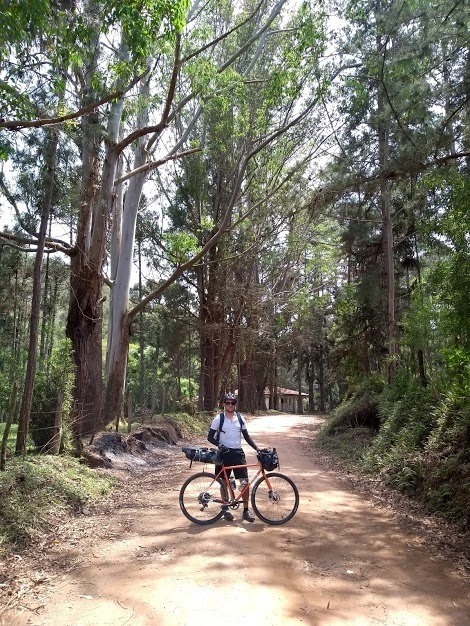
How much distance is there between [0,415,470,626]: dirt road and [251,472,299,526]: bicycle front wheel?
0.16 metres

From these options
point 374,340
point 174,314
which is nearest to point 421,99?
point 374,340

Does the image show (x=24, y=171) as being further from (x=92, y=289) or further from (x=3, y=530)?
(x=3, y=530)

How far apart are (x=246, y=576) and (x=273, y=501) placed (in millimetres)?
1919

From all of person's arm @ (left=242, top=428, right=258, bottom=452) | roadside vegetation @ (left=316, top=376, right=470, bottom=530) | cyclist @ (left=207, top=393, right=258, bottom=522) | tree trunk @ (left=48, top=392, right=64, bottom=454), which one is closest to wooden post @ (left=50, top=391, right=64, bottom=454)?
tree trunk @ (left=48, top=392, right=64, bottom=454)

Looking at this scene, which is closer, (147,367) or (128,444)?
(128,444)

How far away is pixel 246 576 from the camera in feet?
14.9

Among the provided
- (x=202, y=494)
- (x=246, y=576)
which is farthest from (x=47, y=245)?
(x=246, y=576)

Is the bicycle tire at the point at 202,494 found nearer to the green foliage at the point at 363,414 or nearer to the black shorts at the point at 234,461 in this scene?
the black shorts at the point at 234,461

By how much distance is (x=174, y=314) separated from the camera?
85.0 ft

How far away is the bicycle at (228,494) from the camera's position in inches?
251

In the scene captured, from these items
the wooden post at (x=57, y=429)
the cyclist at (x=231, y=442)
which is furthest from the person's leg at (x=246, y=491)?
the wooden post at (x=57, y=429)

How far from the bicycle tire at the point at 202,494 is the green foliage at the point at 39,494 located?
172 cm

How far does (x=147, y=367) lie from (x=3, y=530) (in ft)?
132

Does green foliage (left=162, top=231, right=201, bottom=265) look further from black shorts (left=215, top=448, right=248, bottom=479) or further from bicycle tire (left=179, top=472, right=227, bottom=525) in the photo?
bicycle tire (left=179, top=472, right=227, bottom=525)
